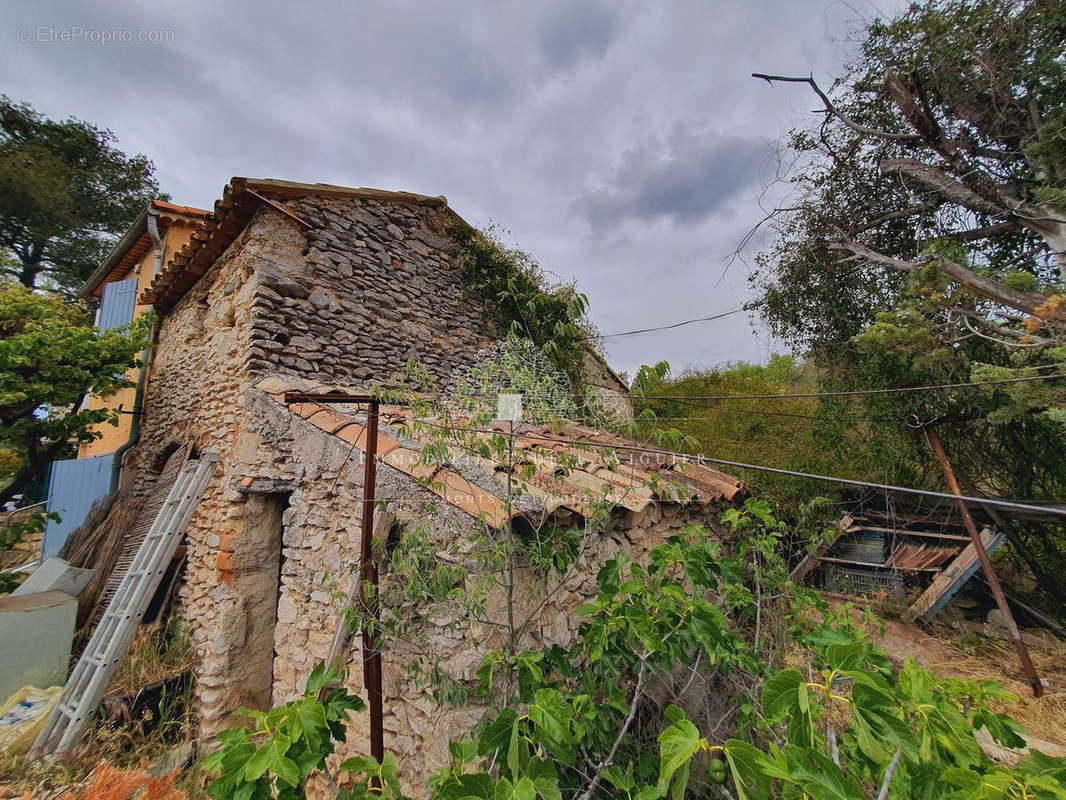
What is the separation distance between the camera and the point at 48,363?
15.9ft

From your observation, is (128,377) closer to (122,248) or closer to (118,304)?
(118,304)

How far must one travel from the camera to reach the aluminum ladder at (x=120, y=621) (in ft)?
9.45

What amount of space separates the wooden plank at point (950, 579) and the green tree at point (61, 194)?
1935 centimetres

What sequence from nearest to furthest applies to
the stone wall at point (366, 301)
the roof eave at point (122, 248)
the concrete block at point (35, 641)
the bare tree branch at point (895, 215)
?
the concrete block at point (35, 641), the stone wall at point (366, 301), the bare tree branch at point (895, 215), the roof eave at point (122, 248)

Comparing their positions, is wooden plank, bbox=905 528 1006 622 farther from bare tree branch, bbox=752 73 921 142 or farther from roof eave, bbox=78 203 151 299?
roof eave, bbox=78 203 151 299

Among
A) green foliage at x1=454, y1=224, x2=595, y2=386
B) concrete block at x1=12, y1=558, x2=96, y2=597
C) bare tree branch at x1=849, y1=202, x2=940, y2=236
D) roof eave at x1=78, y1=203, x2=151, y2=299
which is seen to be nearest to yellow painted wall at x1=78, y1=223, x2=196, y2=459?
roof eave at x1=78, y1=203, x2=151, y2=299

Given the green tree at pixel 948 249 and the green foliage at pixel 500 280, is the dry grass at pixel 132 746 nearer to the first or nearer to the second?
the green foliage at pixel 500 280

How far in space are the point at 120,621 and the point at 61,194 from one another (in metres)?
14.2

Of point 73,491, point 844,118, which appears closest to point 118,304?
point 73,491

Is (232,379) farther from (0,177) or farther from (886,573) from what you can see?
(0,177)

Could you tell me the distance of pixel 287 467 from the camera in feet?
11.0

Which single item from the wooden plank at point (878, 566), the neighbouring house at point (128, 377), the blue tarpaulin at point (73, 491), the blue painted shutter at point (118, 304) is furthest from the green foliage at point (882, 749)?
the blue painted shutter at point (118, 304)

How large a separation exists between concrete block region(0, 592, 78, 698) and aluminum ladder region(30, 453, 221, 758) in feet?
0.81

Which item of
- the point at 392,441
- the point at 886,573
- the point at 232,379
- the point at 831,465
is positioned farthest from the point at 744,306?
the point at 232,379
